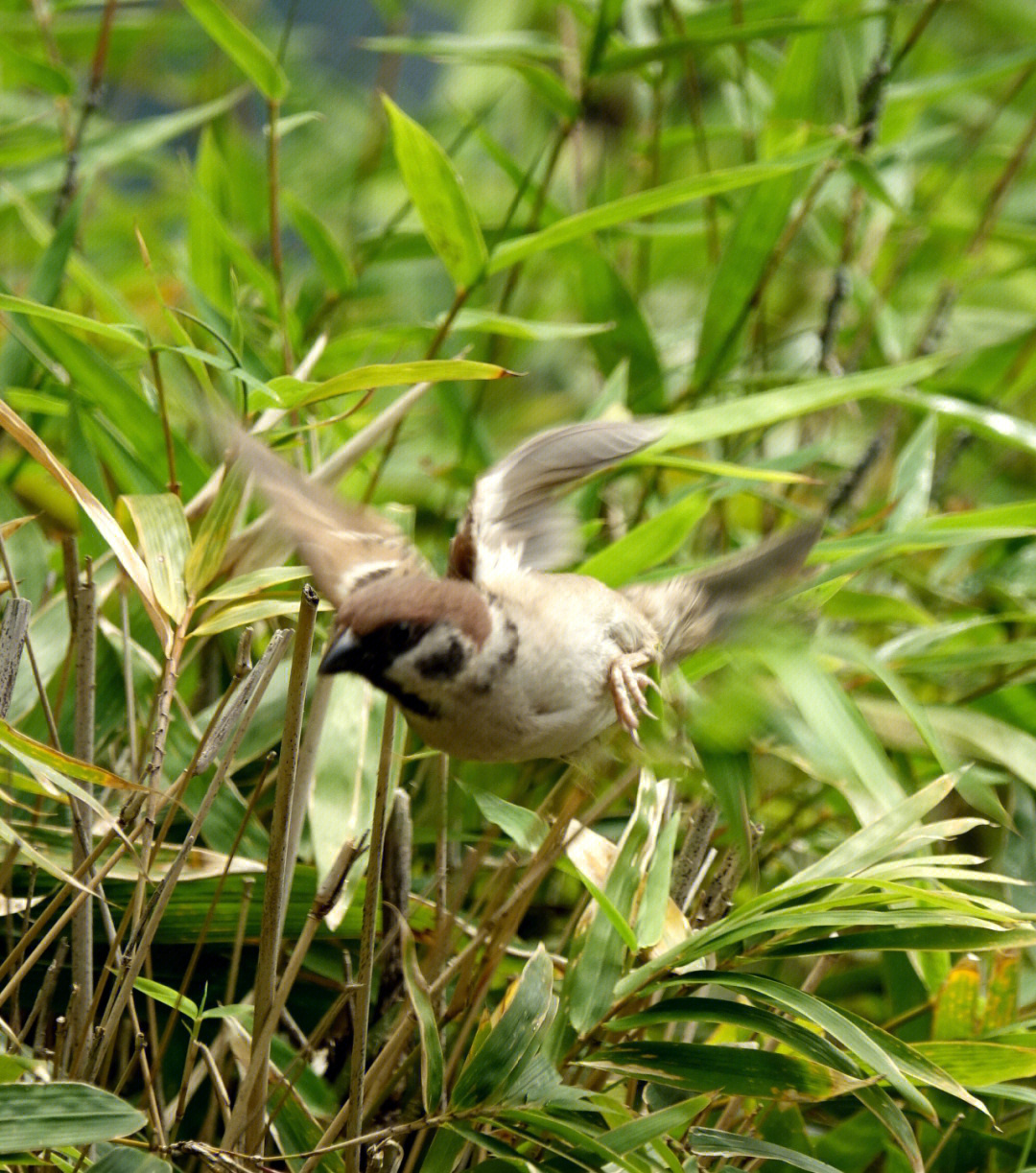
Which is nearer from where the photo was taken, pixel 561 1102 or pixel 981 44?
pixel 561 1102

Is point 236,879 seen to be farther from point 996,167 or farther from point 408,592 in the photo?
point 996,167

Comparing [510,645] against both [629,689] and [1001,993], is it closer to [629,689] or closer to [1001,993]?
[629,689]

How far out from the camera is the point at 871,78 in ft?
5.04

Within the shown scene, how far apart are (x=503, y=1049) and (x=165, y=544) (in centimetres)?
40

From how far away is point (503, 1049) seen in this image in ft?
2.76

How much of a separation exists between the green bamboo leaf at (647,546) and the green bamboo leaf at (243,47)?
0.58m

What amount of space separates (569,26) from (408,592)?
1.49 m

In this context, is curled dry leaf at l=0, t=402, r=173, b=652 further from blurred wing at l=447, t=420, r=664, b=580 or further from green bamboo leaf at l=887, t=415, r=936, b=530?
green bamboo leaf at l=887, t=415, r=936, b=530

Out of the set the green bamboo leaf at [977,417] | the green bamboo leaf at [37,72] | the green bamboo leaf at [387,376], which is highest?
the green bamboo leaf at [37,72]

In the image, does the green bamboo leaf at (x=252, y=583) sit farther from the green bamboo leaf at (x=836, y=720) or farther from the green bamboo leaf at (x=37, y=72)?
the green bamboo leaf at (x=37, y=72)

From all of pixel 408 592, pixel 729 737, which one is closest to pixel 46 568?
pixel 408 592

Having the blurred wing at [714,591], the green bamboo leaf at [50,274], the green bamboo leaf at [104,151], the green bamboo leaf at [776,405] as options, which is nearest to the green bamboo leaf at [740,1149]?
the blurred wing at [714,591]

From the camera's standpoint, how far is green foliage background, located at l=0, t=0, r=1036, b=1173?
2.77 ft

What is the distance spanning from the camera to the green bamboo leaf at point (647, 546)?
118cm
